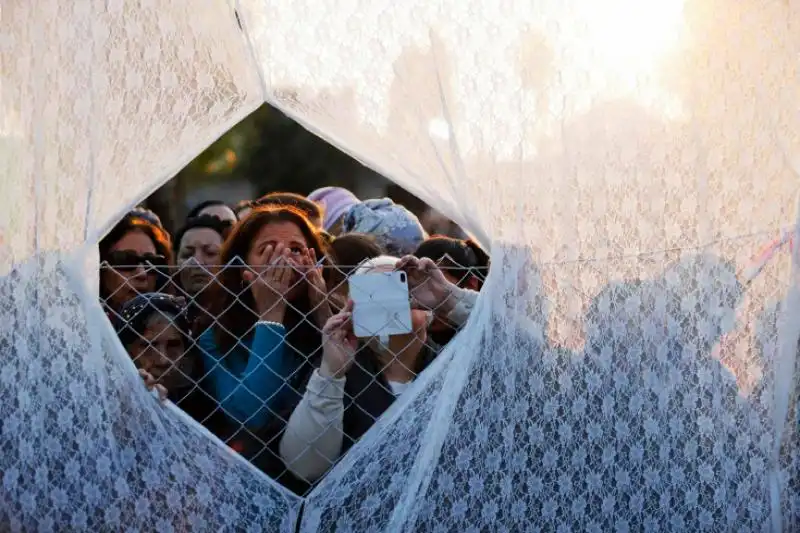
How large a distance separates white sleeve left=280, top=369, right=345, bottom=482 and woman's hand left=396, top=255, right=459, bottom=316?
0.28 metres

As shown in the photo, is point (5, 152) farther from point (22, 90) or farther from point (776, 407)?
point (776, 407)

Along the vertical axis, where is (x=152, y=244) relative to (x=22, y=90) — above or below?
below

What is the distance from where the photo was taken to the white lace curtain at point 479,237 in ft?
9.00

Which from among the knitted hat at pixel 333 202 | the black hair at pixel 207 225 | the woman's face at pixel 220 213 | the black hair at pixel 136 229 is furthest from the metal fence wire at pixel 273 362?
the knitted hat at pixel 333 202

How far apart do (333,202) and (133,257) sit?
4.24ft

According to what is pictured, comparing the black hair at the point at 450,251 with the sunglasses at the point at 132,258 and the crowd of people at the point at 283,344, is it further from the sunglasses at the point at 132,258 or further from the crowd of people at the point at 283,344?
the sunglasses at the point at 132,258

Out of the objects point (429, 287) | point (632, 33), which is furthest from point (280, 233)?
point (632, 33)

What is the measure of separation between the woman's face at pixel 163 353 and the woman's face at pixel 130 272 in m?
0.11

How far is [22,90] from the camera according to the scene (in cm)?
279

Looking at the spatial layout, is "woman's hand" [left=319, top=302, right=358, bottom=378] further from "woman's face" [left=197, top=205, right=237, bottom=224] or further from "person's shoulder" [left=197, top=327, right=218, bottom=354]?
"woman's face" [left=197, top=205, right=237, bottom=224]

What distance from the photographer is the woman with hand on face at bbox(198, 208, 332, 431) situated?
114 inches

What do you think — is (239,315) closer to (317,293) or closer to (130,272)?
(317,293)

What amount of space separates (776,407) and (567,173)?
775 millimetres

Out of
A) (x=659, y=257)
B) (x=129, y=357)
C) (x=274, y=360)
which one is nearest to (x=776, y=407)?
(x=659, y=257)
